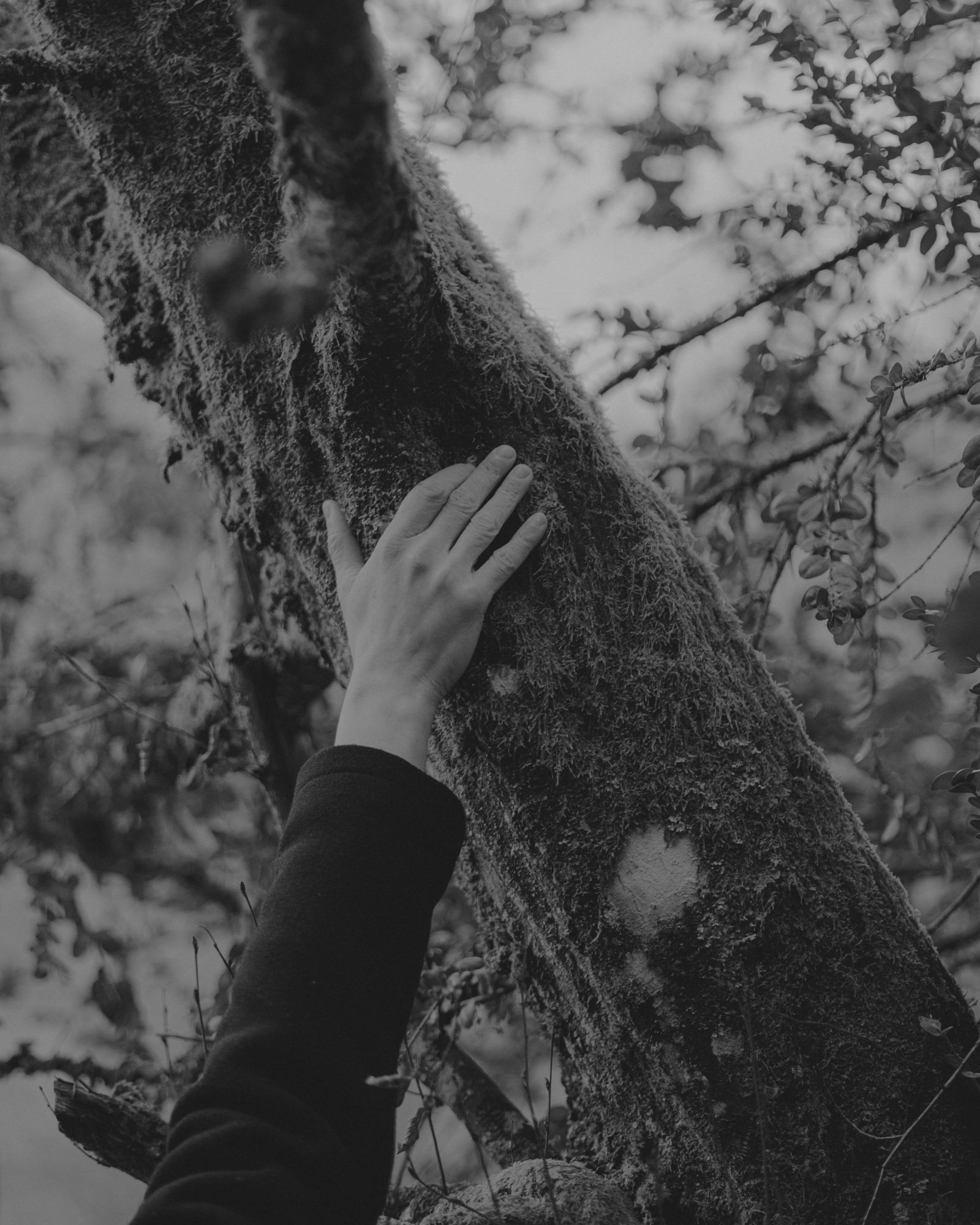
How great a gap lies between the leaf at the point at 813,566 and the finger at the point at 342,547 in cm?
78

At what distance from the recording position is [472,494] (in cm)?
132

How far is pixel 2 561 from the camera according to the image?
170 inches

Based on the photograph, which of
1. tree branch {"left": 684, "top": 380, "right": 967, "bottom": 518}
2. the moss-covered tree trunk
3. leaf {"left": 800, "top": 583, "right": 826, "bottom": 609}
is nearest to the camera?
the moss-covered tree trunk

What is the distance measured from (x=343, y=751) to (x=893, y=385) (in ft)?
3.54

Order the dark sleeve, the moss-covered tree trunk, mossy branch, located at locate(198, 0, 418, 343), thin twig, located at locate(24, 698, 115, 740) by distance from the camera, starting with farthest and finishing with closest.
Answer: thin twig, located at locate(24, 698, 115, 740), the moss-covered tree trunk, the dark sleeve, mossy branch, located at locate(198, 0, 418, 343)

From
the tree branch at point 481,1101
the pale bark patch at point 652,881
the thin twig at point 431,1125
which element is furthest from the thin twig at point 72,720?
the pale bark patch at point 652,881

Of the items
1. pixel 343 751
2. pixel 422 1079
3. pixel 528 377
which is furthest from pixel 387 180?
pixel 422 1079

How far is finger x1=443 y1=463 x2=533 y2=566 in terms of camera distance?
1.31 meters

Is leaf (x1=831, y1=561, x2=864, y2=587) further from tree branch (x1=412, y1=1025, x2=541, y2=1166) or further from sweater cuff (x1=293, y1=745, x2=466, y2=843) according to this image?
tree branch (x1=412, y1=1025, x2=541, y2=1166)

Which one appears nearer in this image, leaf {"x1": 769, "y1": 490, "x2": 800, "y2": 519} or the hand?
the hand

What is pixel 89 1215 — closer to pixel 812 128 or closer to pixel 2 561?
pixel 2 561

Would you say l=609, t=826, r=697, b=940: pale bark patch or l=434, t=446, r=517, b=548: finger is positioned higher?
l=434, t=446, r=517, b=548: finger

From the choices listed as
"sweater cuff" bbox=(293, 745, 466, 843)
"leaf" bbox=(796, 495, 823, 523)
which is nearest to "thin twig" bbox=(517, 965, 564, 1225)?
"sweater cuff" bbox=(293, 745, 466, 843)

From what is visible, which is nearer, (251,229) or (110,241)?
(251,229)
